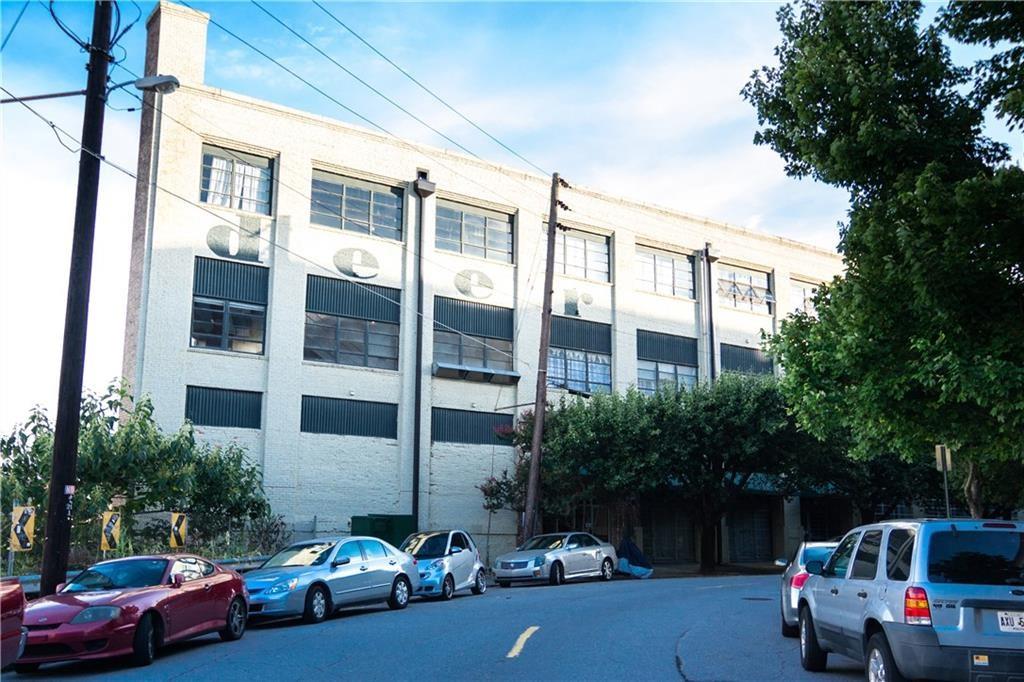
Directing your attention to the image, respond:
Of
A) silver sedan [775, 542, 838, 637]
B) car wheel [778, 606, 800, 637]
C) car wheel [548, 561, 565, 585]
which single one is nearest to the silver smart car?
car wheel [548, 561, 565, 585]

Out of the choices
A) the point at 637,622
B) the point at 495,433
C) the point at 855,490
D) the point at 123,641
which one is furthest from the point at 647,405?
the point at 123,641

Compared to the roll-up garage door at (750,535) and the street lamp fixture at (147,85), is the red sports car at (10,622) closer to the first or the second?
the street lamp fixture at (147,85)

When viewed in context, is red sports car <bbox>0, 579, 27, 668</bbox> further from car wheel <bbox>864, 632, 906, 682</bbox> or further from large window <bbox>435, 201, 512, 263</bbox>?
large window <bbox>435, 201, 512, 263</bbox>

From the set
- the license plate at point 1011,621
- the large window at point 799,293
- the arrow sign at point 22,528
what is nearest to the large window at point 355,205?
the arrow sign at point 22,528

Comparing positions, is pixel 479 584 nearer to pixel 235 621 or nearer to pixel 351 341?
pixel 235 621

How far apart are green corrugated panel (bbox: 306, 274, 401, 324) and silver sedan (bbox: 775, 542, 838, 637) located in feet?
63.6

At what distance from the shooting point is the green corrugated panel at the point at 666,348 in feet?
126

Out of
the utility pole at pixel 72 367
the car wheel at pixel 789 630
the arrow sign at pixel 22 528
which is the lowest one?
the car wheel at pixel 789 630

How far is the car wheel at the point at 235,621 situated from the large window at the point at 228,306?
15.8 m

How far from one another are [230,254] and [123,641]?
1966cm

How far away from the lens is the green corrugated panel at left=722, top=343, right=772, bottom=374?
4088cm

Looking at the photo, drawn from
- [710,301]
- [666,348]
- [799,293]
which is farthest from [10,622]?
[799,293]

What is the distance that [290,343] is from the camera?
30.3m

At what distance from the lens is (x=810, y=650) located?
11.0 metres
